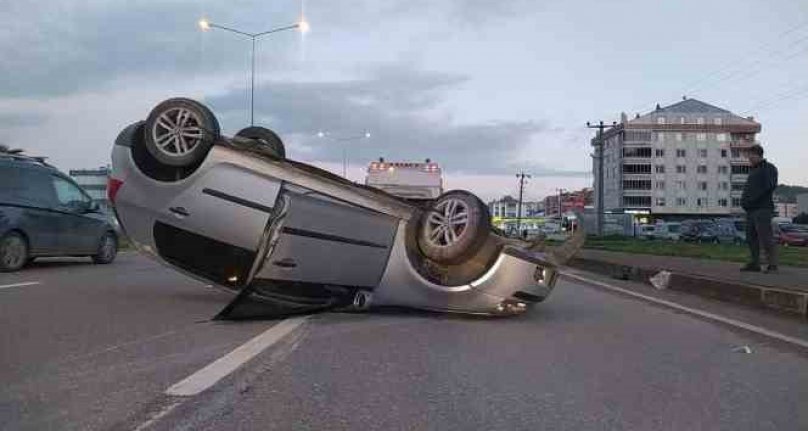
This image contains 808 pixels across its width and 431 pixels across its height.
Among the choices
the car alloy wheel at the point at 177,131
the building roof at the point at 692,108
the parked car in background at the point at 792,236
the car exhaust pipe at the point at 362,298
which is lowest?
the car exhaust pipe at the point at 362,298

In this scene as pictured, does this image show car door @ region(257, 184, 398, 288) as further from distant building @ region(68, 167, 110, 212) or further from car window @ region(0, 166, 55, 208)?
car window @ region(0, 166, 55, 208)

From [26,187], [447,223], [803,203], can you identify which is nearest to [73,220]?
[26,187]

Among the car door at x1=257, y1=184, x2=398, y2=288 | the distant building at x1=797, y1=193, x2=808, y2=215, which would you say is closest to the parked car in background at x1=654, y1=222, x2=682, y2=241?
the car door at x1=257, y1=184, x2=398, y2=288

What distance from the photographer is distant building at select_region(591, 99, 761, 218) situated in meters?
128

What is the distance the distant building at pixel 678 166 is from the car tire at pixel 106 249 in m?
120

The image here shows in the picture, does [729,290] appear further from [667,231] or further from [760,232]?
[667,231]

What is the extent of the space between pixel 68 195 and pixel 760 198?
1174 centimetres

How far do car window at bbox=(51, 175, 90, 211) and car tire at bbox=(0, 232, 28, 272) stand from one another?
43.6 inches

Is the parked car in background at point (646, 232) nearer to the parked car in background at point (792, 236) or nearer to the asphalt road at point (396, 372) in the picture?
the parked car in background at point (792, 236)

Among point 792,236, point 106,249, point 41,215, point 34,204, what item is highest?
point 34,204

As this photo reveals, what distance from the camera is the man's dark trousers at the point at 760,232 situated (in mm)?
12195

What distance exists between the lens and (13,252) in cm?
1259

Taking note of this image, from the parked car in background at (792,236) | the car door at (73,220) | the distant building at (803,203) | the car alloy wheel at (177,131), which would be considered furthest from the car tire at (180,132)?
the distant building at (803,203)

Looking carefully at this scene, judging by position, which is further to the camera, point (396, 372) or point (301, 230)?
point (301, 230)
